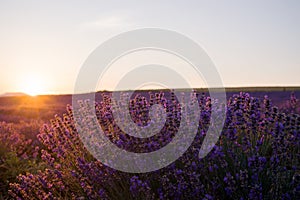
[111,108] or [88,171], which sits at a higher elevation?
[111,108]

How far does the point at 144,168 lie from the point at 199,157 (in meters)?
0.43

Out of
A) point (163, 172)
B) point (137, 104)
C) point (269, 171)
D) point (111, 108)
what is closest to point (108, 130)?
point (111, 108)

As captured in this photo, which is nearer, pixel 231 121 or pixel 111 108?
pixel 231 121

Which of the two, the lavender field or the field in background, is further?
the field in background

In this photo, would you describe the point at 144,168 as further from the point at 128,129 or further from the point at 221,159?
the point at 221,159

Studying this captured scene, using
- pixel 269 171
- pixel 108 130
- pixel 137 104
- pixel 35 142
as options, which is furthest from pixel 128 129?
pixel 35 142

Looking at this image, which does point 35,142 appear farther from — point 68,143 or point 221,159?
point 221,159

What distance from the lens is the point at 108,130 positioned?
12.0ft

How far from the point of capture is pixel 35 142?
279 inches

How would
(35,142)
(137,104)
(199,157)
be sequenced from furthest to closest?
(35,142) → (137,104) → (199,157)

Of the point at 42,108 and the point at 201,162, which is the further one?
the point at 42,108

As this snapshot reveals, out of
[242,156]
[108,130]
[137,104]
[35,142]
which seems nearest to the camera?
[242,156]

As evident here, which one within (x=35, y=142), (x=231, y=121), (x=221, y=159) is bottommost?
(x=35, y=142)

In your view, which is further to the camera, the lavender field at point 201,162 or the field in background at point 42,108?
the field in background at point 42,108
